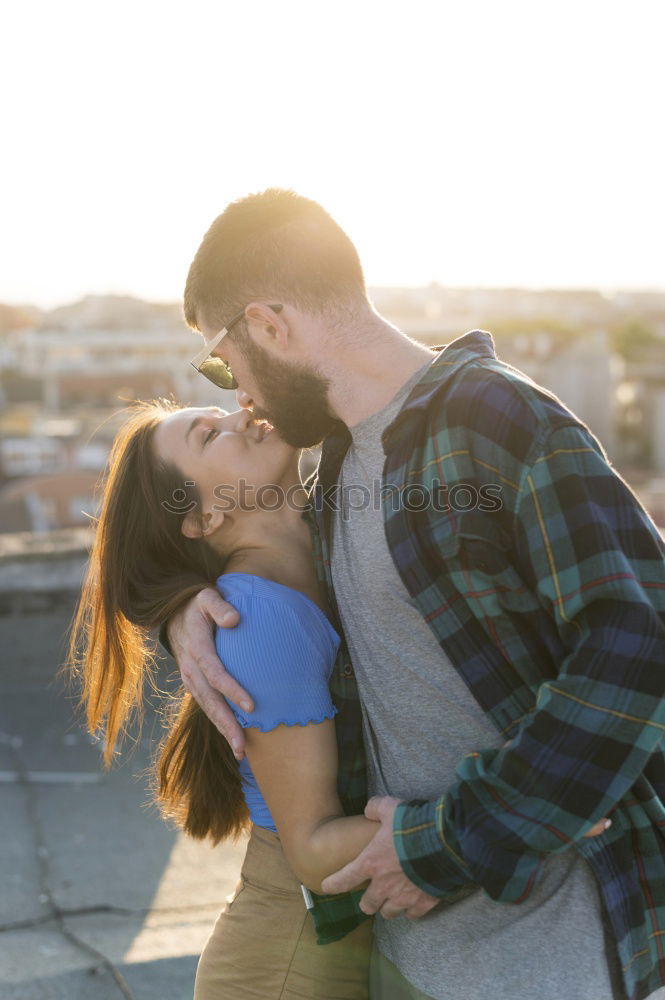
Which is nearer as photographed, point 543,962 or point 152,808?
point 543,962

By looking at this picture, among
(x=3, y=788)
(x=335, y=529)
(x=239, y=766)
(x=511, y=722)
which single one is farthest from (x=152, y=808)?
(x=511, y=722)

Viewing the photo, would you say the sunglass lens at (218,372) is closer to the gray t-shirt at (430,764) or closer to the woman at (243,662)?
the woman at (243,662)

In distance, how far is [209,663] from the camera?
1801 millimetres

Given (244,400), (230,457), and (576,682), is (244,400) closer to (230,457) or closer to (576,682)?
(230,457)

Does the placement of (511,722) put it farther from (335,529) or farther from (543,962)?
(335,529)

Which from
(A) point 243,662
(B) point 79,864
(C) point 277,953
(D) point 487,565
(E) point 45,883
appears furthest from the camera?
(B) point 79,864

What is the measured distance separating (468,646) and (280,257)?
79 cm

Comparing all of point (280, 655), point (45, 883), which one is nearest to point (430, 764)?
point (280, 655)

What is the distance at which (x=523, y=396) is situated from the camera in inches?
58.0

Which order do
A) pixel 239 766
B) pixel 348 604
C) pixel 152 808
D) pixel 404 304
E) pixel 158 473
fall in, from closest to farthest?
pixel 348 604, pixel 239 766, pixel 158 473, pixel 152 808, pixel 404 304

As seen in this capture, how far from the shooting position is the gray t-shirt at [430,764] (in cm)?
153

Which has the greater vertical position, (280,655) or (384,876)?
(280,655)

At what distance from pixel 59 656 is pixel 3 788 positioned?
1.07 meters

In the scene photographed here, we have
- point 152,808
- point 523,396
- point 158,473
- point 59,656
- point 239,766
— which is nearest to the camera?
point 523,396
